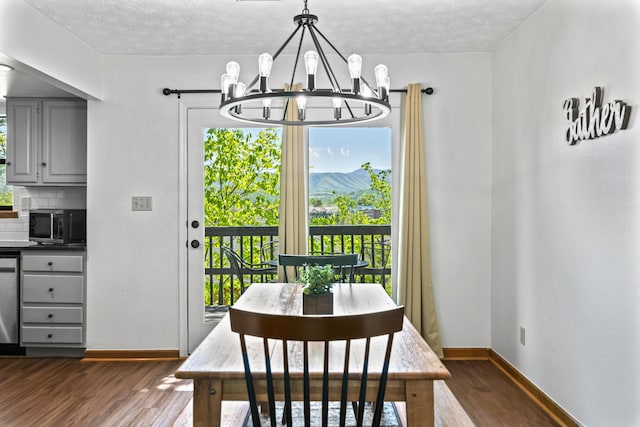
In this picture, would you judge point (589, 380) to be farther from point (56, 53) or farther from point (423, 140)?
point (56, 53)

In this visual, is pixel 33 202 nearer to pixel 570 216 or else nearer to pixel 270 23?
pixel 270 23

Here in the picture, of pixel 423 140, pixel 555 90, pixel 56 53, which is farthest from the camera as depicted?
pixel 423 140

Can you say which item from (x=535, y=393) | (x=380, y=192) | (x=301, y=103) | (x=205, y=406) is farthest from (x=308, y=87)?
(x=535, y=393)

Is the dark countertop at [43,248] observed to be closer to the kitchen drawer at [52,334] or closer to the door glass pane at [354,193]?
the kitchen drawer at [52,334]

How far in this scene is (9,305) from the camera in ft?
14.1

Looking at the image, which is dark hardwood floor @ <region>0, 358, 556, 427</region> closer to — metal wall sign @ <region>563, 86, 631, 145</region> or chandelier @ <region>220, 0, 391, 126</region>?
metal wall sign @ <region>563, 86, 631, 145</region>

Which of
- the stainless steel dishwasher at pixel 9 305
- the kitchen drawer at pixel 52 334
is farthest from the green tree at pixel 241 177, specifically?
the stainless steel dishwasher at pixel 9 305

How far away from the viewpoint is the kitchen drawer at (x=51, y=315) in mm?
4254

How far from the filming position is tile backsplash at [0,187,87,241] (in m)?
4.96

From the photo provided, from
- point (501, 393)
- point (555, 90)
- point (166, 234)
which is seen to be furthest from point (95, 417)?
point (555, 90)

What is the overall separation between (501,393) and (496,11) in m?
2.52

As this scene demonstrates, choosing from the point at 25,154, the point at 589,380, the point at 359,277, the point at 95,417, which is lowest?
the point at 95,417

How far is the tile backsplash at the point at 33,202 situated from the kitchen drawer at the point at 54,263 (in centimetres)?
82

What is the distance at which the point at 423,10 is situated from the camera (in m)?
3.33
